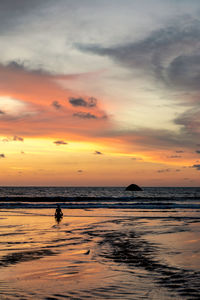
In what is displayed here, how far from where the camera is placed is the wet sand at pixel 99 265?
38.5ft

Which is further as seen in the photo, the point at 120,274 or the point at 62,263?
the point at 62,263

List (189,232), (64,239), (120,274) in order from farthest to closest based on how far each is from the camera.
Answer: (189,232), (64,239), (120,274)

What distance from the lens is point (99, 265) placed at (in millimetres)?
15906

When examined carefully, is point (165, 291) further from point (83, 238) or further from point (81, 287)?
point (83, 238)

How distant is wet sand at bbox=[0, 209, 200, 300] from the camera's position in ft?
38.5

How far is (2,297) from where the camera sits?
35.9 feet

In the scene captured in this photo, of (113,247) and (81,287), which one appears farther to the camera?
(113,247)

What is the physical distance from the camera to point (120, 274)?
1416 centimetres

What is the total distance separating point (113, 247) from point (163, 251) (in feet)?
10.4

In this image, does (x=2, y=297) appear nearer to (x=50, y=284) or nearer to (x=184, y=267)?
(x=50, y=284)

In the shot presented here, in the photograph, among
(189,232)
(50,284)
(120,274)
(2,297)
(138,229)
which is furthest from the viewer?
(138,229)

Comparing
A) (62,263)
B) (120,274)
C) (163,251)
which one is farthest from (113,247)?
(120,274)

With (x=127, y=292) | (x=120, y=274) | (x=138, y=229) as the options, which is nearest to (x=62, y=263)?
(x=120, y=274)

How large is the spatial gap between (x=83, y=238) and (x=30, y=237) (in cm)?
373
